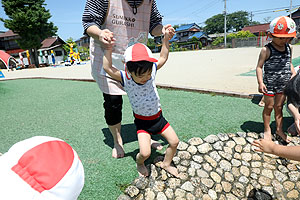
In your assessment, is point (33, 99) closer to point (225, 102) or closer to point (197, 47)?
point (225, 102)

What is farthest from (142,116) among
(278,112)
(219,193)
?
(278,112)

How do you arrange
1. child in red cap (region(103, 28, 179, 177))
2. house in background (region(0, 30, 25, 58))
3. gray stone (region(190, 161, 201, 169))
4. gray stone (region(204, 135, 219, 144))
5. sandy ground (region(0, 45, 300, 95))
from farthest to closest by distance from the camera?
house in background (region(0, 30, 25, 58)) → sandy ground (region(0, 45, 300, 95)) → gray stone (region(204, 135, 219, 144)) → gray stone (region(190, 161, 201, 169)) → child in red cap (region(103, 28, 179, 177))

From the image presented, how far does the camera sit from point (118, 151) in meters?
2.42

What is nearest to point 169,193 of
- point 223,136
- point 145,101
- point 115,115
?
point 145,101

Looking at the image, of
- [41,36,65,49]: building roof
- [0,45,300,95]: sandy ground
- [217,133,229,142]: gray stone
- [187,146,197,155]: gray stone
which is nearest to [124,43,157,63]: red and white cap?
[187,146,197,155]: gray stone

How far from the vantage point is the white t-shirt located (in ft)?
6.31

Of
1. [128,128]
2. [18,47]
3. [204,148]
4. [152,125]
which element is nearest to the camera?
[152,125]

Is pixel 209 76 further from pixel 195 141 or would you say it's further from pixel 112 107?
pixel 112 107

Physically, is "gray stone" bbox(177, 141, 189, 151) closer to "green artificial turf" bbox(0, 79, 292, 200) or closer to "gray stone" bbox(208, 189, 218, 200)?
"green artificial turf" bbox(0, 79, 292, 200)

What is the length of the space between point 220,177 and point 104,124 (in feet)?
6.43

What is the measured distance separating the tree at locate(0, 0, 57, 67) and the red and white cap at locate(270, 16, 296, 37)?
24.0m

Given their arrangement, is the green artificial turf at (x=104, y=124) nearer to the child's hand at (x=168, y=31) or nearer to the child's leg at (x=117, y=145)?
the child's leg at (x=117, y=145)

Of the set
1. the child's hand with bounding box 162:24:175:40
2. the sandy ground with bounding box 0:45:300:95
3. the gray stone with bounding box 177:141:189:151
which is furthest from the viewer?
the sandy ground with bounding box 0:45:300:95

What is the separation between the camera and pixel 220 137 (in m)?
2.67
